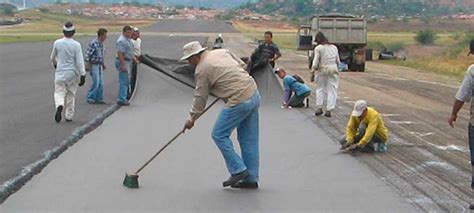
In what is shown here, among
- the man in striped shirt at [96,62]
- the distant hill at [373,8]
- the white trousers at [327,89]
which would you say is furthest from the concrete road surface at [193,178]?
the distant hill at [373,8]

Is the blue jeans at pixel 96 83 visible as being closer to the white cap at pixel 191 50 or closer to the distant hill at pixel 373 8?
the white cap at pixel 191 50

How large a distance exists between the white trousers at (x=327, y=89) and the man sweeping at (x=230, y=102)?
7813 millimetres

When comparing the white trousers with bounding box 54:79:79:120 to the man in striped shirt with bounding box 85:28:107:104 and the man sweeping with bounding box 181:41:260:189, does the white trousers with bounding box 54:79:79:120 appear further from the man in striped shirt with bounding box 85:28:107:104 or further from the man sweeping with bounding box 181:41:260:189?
the man sweeping with bounding box 181:41:260:189

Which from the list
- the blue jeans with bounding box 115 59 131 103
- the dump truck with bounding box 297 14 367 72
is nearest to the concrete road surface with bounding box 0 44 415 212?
the blue jeans with bounding box 115 59 131 103

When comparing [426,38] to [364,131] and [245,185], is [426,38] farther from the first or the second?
[245,185]

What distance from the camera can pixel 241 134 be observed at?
32.4 feet

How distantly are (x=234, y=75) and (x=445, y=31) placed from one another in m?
106

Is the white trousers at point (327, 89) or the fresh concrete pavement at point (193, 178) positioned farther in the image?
the white trousers at point (327, 89)

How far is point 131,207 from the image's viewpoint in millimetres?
8836

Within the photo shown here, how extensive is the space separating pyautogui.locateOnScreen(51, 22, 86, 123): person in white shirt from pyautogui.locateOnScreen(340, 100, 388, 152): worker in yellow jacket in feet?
17.3

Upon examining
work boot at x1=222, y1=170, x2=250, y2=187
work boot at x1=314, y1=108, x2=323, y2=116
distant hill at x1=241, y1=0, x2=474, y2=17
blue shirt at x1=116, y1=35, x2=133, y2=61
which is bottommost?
distant hill at x1=241, y1=0, x2=474, y2=17

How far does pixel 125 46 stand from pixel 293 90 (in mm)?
3860

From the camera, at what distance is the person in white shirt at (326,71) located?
17453 millimetres

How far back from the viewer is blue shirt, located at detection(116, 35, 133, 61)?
62.9 ft
